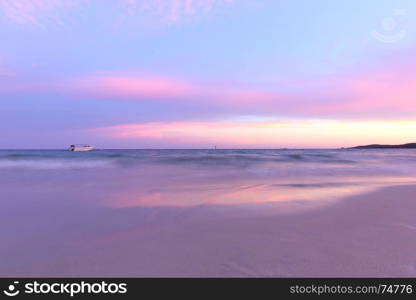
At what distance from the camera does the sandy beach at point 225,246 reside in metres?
3.06

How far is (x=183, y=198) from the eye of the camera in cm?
752

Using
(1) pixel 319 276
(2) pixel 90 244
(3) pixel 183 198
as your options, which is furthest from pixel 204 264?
(3) pixel 183 198

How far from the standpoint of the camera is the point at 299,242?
12.7 feet

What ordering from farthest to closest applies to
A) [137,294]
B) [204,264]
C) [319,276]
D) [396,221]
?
1. [396,221]
2. [204,264]
3. [319,276]
4. [137,294]

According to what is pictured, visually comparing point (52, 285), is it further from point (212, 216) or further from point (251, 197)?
point (251, 197)

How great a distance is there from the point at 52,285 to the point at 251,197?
5371 millimetres

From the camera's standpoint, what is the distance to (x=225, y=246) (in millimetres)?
3732

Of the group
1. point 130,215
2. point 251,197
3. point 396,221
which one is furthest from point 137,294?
point 251,197

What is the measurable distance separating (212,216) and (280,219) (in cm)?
123

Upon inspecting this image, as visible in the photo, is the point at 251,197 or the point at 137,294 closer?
the point at 137,294

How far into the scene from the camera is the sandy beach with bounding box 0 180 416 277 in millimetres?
3064

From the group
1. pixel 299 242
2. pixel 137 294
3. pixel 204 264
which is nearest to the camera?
pixel 137 294

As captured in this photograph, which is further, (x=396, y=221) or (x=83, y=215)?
(x=83, y=215)

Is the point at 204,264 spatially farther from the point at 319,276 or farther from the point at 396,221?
the point at 396,221
